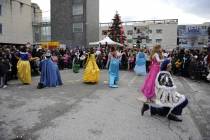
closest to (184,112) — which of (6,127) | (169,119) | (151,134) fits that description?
(169,119)

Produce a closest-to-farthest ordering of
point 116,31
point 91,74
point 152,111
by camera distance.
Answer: point 152,111 < point 91,74 < point 116,31

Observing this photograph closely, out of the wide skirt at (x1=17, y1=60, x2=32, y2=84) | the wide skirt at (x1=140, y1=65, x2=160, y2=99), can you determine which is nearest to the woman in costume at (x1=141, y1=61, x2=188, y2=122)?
the wide skirt at (x1=140, y1=65, x2=160, y2=99)

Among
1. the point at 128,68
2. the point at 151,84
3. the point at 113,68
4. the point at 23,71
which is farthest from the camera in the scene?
the point at 128,68

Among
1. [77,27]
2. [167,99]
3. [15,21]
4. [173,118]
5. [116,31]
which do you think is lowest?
[173,118]

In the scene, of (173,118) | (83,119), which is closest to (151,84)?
(173,118)

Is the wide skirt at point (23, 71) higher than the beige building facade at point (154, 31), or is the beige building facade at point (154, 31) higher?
the beige building facade at point (154, 31)

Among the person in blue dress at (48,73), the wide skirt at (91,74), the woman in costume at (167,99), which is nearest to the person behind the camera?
the woman in costume at (167,99)

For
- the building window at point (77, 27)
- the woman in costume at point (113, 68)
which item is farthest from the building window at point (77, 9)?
the woman in costume at point (113, 68)

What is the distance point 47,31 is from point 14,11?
418 inches

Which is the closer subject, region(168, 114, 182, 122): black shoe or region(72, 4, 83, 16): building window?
region(168, 114, 182, 122): black shoe

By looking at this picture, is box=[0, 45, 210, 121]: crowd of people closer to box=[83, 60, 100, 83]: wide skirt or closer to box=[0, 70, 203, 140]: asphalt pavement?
box=[83, 60, 100, 83]: wide skirt

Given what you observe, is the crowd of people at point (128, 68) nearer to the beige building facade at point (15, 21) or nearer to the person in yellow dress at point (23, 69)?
the person in yellow dress at point (23, 69)

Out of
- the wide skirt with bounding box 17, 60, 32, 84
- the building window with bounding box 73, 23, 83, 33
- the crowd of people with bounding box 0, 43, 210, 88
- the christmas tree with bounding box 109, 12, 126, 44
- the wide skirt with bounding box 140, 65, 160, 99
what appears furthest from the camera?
the building window with bounding box 73, 23, 83, 33

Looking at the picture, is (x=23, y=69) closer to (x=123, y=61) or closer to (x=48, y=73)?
(x=48, y=73)
